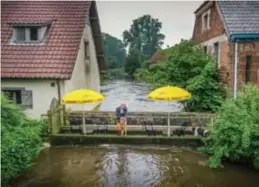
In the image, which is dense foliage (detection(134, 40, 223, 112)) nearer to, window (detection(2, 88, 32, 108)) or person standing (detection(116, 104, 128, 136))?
person standing (detection(116, 104, 128, 136))

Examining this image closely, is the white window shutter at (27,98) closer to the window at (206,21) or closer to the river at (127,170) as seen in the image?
the river at (127,170)

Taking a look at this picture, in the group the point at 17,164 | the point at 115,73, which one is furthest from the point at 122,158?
the point at 115,73

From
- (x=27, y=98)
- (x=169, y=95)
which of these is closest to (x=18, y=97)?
(x=27, y=98)

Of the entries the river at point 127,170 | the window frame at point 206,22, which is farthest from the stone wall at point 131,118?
the window frame at point 206,22

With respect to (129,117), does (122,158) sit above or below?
below

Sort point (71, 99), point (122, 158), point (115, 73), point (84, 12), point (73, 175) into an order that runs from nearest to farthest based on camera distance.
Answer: point (73, 175) < point (122, 158) < point (71, 99) < point (84, 12) < point (115, 73)

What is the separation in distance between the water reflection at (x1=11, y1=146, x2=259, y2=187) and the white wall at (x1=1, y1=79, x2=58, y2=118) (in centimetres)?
370

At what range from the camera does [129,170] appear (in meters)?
12.0

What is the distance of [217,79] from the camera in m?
19.2

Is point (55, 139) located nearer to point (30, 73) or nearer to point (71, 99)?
point (71, 99)

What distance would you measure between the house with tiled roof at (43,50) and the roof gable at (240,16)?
24.8 feet

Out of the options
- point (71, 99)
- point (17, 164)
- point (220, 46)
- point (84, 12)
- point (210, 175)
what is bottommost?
point (210, 175)

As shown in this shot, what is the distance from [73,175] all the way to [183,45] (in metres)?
11.7

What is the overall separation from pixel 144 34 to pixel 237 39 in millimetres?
91331
